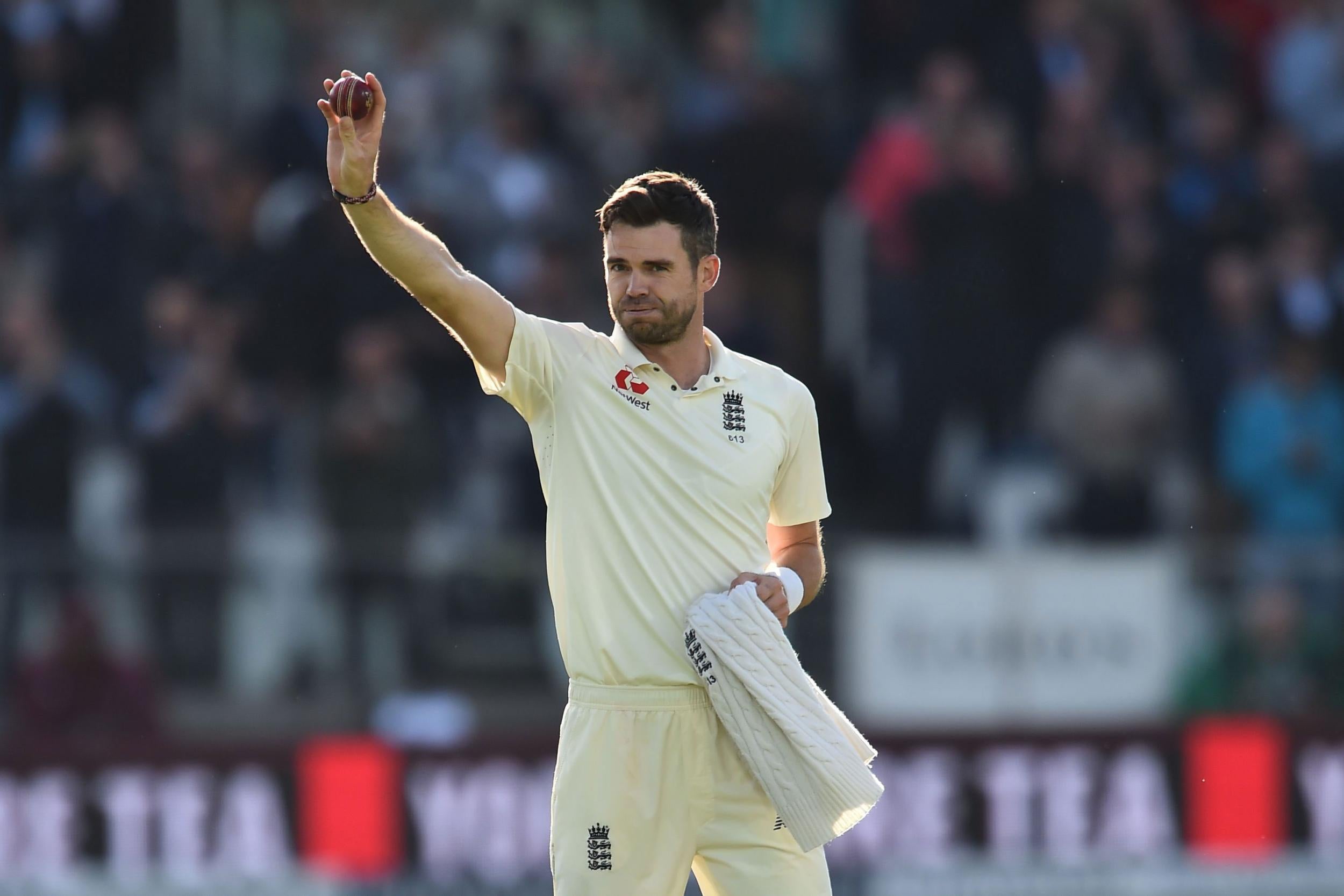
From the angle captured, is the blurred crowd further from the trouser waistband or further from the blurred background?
the trouser waistband

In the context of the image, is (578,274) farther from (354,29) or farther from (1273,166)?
(1273,166)

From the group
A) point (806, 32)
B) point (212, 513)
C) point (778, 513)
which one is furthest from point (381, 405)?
point (778, 513)

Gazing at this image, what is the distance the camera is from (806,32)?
14.3m

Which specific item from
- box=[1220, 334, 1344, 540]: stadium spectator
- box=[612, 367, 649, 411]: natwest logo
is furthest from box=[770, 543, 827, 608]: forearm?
box=[1220, 334, 1344, 540]: stadium spectator

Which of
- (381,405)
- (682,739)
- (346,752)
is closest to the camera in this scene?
(682,739)

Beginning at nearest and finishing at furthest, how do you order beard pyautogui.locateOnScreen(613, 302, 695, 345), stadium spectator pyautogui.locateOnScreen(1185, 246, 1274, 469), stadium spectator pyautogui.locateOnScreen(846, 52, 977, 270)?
beard pyautogui.locateOnScreen(613, 302, 695, 345)
stadium spectator pyautogui.locateOnScreen(1185, 246, 1274, 469)
stadium spectator pyautogui.locateOnScreen(846, 52, 977, 270)

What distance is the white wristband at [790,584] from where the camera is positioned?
17.7 feet

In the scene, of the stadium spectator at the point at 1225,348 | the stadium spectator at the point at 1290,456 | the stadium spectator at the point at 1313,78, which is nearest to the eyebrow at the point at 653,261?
the stadium spectator at the point at 1290,456

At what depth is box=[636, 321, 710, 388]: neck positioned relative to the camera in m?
5.41

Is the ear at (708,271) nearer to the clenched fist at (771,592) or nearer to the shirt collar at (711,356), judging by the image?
the shirt collar at (711,356)

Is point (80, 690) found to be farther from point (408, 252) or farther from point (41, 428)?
point (408, 252)

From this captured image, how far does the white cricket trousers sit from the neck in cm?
78

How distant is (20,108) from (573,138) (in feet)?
10.3

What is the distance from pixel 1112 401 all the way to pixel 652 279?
7267 mm
